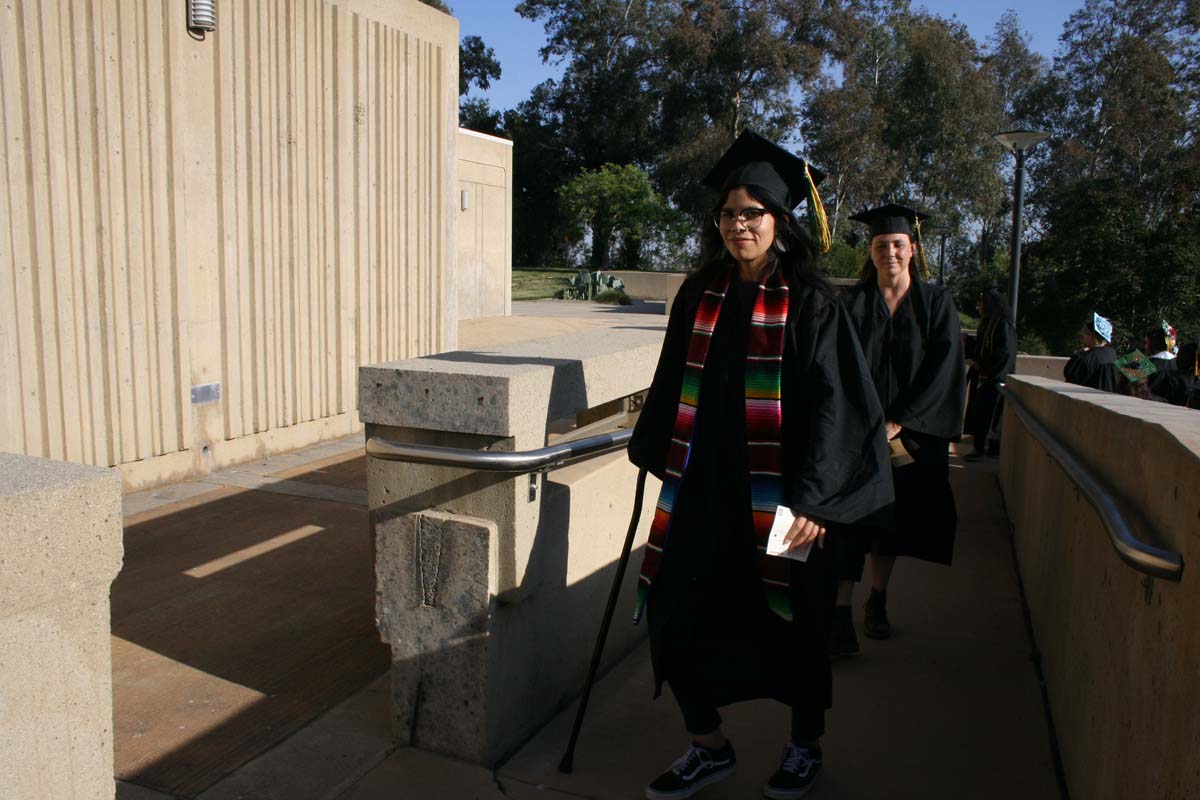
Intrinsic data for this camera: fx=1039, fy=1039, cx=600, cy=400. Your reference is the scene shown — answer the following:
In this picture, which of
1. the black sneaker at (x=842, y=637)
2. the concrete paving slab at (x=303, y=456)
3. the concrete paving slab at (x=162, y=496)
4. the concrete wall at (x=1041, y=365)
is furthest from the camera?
the concrete wall at (x=1041, y=365)

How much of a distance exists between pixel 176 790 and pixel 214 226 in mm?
4686

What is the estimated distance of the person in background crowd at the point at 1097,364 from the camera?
8305mm

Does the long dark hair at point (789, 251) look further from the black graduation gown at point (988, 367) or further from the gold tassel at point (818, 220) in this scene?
the black graduation gown at point (988, 367)

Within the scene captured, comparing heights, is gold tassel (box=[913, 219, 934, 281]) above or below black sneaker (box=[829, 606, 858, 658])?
above

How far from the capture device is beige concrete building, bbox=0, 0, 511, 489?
5754 millimetres

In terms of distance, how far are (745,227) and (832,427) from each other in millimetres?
637

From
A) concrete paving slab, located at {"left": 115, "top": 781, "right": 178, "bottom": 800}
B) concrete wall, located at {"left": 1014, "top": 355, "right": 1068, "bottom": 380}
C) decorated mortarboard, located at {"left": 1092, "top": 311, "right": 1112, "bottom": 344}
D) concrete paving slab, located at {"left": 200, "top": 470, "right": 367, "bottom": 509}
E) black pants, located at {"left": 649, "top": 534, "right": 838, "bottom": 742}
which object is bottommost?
concrete paving slab, located at {"left": 115, "top": 781, "right": 178, "bottom": 800}

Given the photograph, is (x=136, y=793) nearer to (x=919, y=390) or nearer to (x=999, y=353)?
(x=919, y=390)

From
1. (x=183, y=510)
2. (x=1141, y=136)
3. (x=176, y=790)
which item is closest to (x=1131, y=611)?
(x=176, y=790)

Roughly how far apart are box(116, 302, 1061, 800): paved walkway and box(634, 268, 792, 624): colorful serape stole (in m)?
0.67

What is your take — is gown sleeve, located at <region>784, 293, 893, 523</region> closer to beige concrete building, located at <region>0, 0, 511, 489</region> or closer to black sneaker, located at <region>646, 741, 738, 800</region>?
black sneaker, located at <region>646, 741, 738, 800</region>

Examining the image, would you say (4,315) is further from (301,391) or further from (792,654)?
(792,654)

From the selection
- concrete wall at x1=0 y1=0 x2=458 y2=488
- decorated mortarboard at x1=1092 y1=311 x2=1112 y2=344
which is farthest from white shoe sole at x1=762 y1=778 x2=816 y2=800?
decorated mortarboard at x1=1092 y1=311 x2=1112 y2=344

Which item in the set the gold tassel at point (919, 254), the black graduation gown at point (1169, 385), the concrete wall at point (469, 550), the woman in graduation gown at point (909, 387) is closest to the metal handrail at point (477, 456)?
the concrete wall at point (469, 550)
